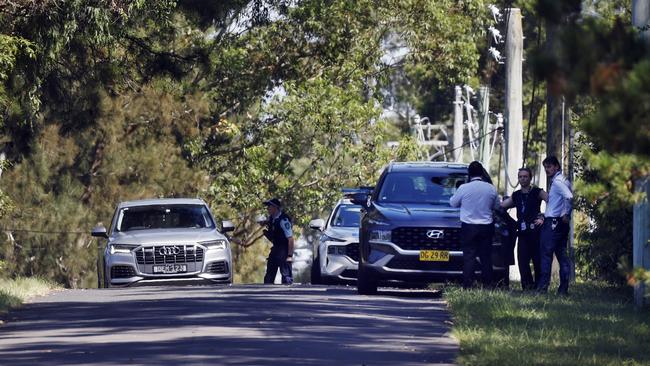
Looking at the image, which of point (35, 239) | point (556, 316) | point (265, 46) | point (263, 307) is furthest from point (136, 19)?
point (35, 239)

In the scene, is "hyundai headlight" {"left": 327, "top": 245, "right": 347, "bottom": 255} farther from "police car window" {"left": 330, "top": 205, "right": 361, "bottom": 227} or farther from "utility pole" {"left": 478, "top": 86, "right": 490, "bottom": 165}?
"utility pole" {"left": 478, "top": 86, "right": 490, "bottom": 165}

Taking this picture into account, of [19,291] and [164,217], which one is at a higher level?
[164,217]

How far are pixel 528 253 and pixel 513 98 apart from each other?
41.2 feet

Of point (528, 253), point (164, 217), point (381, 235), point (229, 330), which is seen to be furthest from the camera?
point (164, 217)

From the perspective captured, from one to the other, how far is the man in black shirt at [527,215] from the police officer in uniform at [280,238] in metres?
7.21

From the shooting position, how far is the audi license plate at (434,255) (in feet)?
69.0

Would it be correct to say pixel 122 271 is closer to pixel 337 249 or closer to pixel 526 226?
pixel 337 249

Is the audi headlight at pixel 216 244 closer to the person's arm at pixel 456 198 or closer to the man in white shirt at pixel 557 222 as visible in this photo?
the person's arm at pixel 456 198

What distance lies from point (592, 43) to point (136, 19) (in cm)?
1727

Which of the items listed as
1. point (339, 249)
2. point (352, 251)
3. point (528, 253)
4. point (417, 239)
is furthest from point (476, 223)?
point (339, 249)

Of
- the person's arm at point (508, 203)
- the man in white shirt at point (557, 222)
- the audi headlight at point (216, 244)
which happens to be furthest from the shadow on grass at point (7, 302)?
the man in white shirt at point (557, 222)

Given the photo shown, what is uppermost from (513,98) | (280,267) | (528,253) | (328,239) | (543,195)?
(513,98)

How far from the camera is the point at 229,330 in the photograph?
14977 millimetres

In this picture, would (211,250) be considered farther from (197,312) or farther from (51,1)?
(197,312)
